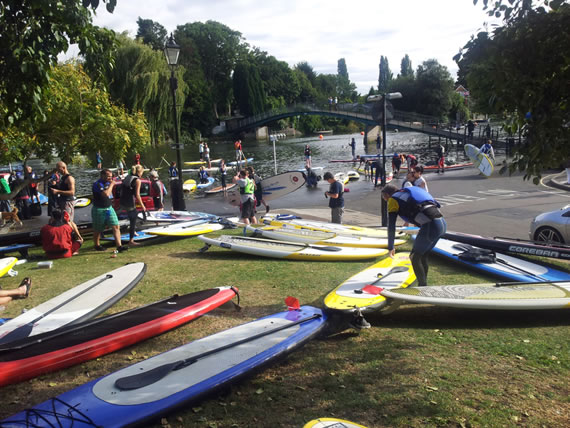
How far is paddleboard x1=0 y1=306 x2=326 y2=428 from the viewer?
338 cm

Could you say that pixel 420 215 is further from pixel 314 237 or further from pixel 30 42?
pixel 30 42

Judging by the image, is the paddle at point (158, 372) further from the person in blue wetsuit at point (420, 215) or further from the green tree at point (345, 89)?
the green tree at point (345, 89)

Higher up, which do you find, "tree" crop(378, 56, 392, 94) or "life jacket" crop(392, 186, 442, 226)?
"tree" crop(378, 56, 392, 94)

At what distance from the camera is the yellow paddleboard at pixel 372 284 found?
5405 mm

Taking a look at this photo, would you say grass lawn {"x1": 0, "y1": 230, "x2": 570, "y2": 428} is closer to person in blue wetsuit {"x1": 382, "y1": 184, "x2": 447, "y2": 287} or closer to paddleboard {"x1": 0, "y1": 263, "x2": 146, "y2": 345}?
paddleboard {"x1": 0, "y1": 263, "x2": 146, "y2": 345}

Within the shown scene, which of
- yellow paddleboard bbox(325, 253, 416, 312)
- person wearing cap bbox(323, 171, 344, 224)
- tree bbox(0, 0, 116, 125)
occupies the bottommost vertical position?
yellow paddleboard bbox(325, 253, 416, 312)

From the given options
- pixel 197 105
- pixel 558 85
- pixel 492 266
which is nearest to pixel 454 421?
pixel 558 85

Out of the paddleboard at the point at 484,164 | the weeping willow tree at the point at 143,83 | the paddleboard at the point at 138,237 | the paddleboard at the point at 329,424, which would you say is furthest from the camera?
the weeping willow tree at the point at 143,83

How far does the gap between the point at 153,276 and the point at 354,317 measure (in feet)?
12.9

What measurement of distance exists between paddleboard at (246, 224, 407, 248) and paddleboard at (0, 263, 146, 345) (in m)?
3.41

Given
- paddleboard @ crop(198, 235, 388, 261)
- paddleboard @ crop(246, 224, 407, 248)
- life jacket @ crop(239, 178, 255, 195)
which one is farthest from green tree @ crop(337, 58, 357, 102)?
paddleboard @ crop(198, 235, 388, 261)

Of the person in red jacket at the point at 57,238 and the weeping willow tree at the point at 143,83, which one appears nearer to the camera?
the person in red jacket at the point at 57,238

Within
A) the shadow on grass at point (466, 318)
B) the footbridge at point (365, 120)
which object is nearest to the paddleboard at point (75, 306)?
the shadow on grass at point (466, 318)

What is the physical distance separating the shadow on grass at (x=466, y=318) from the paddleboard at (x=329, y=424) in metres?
2.33
